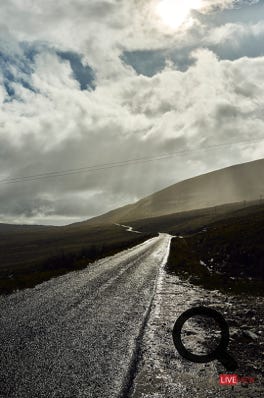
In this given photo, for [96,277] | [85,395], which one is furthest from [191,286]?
[85,395]

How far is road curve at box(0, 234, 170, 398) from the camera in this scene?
26.8 ft

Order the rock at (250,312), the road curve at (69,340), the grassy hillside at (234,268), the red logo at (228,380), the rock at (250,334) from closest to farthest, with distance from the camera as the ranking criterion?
the road curve at (69,340) < the red logo at (228,380) < the rock at (250,334) < the rock at (250,312) < the grassy hillside at (234,268)

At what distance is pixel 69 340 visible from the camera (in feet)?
37.9

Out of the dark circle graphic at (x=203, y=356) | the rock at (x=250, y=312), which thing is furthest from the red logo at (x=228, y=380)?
the rock at (x=250, y=312)

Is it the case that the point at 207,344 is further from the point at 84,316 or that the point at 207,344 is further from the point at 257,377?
the point at 84,316

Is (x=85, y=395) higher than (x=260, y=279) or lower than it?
higher

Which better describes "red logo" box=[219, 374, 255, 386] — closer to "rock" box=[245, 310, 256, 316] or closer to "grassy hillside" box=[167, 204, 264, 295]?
"rock" box=[245, 310, 256, 316]

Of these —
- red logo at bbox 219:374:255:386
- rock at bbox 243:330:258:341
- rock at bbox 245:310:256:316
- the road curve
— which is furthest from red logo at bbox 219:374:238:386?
rock at bbox 245:310:256:316

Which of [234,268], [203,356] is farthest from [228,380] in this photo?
[234,268]

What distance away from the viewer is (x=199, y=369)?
9594 mm

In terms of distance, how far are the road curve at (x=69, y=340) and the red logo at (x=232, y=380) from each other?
2.45 meters

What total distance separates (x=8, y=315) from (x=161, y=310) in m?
7.01

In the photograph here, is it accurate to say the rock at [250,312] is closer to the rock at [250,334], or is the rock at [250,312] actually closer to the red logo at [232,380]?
the rock at [250,334]

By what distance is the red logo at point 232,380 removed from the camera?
8.77 meters
